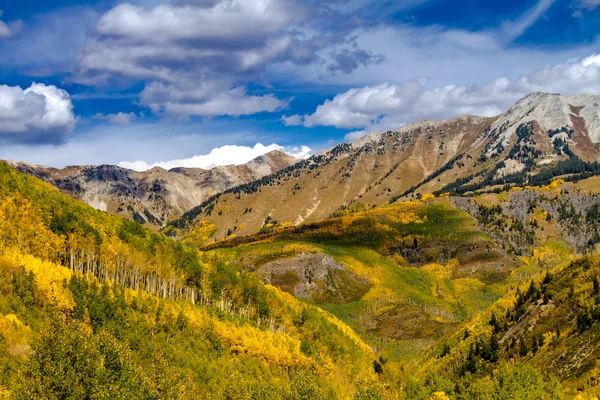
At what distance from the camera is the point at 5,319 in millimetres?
66875

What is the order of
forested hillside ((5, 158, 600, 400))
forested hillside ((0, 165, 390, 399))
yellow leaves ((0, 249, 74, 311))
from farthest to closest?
yellow leaves ((0, 249, 74, 311)), forested hillside ((5, 158, 600, 400)), forested hillside ((0, 165, 390, 399))

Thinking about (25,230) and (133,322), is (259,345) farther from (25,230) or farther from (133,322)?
(25,230)

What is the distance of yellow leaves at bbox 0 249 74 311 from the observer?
8400 centimetres

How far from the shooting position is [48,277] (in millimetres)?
87438

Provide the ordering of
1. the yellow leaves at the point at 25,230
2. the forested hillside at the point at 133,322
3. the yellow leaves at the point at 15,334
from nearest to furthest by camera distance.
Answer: the forested hillside at the point at 133,322
the yellow leaves at the point at 15,334
the yellow leaves at the point at 25,230

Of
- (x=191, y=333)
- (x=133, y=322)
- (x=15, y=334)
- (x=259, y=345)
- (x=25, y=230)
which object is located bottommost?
(x=259, y=345)

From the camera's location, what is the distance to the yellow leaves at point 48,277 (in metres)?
84.0

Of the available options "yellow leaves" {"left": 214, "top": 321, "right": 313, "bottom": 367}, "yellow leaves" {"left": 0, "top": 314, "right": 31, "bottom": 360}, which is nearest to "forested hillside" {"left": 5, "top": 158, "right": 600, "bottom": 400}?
"yellow leaves" {"left": 0, "top": 314, "right": 31, "bottom": 360}

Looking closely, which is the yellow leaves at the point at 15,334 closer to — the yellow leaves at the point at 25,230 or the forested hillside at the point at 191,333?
the forested hillside at the point at 191,333

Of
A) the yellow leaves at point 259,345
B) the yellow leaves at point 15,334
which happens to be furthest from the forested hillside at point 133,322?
the yellow leaves at point 259,345

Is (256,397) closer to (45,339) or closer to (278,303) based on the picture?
(45,339)

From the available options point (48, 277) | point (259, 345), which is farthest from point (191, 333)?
point (48, 277)

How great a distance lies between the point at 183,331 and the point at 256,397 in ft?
152

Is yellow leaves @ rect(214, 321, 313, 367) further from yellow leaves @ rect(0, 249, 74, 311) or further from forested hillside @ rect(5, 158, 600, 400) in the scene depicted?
yellow leaves @ rect(0, 249, 74, 311)
